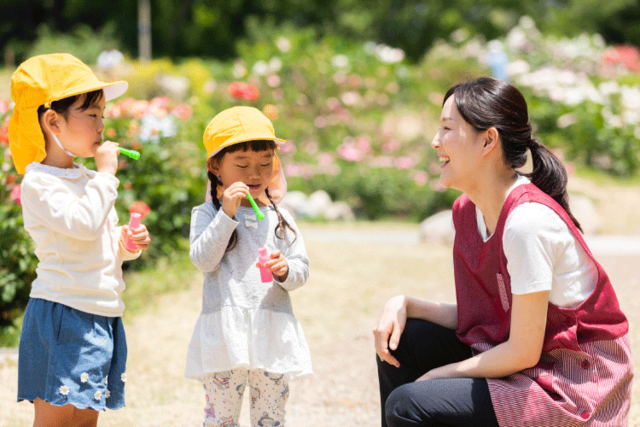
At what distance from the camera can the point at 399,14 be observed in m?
25.1

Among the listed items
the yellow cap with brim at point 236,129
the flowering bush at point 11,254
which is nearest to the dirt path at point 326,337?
the flowering bush at point 11,254

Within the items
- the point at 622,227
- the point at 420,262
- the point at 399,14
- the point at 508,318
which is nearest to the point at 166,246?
the point at 420,262

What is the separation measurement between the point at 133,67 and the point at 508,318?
13511 millimetres

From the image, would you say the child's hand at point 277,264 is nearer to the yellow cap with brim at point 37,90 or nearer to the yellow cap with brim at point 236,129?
the yellow cap with brim at point 236,129

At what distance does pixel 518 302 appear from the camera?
1669 millimetres

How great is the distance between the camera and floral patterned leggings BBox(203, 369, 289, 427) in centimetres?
200

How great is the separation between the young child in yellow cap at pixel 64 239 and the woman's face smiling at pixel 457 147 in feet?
3.04

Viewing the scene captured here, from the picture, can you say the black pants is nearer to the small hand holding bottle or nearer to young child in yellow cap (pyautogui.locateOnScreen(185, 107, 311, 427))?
young child in yellow cap (pyautogui.locateOnScreen(185, 107, 311, 427))

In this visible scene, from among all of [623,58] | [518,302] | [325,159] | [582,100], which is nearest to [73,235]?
[518,302]

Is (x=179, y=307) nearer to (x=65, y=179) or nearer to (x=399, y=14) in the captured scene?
(x=65, y=179)

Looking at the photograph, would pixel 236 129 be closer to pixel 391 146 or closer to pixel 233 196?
pixel 233 196

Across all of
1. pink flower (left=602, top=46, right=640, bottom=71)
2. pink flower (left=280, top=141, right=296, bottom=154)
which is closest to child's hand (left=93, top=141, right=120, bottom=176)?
pink flower (left=280, top=141, right=296, bottom=154)

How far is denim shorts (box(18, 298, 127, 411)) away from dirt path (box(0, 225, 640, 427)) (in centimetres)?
88

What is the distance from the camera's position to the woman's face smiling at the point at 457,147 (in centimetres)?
183
